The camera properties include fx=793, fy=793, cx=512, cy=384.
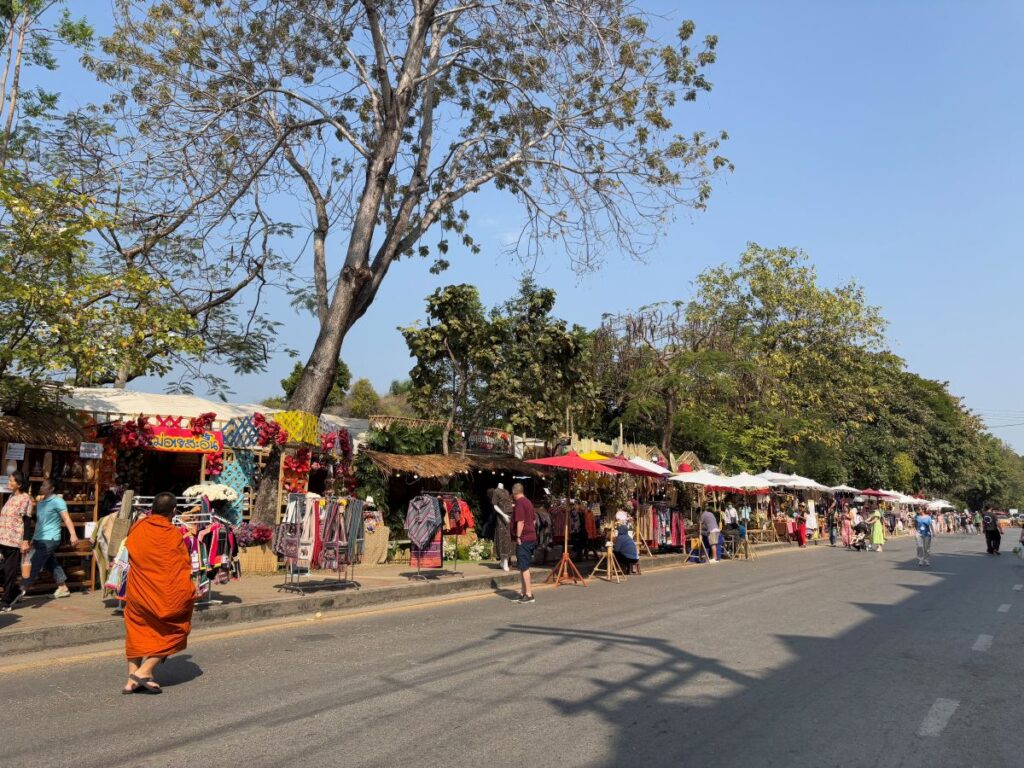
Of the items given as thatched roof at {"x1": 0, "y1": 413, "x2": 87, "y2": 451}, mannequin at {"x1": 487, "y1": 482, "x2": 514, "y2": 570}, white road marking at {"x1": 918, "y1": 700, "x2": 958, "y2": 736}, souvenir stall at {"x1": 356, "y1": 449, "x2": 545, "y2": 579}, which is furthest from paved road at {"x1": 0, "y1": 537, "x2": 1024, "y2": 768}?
mannequin at {"x1": 487, "y1": 482, "x2": 514, "y2": 570}

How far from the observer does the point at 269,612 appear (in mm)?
10805

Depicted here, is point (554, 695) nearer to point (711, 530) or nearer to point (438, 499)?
point (438, 499)

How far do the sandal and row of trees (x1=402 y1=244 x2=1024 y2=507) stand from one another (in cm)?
1434

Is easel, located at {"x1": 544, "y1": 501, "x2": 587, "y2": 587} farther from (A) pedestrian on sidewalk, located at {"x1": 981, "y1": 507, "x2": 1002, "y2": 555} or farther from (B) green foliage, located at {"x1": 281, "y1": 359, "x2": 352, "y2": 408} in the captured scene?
(B) green foliage, located at {"x1": 281, "y1": 359, "x2": 352, "y2": 408}

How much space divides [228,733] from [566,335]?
669 inches

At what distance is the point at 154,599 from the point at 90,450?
6.13 metres

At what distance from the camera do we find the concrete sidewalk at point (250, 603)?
862cm

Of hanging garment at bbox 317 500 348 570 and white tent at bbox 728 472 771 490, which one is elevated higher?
white tent at bbox 728 472 771 490

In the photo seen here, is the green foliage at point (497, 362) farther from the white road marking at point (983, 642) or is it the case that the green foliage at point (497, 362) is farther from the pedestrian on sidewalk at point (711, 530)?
the white road marking at point (983, 642)

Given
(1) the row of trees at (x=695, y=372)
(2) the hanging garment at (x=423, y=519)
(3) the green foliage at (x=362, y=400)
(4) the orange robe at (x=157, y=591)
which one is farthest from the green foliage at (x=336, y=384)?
(4) the orange robe at (x=157, y=591)

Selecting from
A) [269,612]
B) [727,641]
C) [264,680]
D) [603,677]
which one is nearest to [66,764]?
[264,680]

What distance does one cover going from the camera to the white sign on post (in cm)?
Answer: 1165

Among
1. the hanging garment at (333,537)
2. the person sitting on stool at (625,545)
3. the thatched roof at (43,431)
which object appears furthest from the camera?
the person sitting on stool at (625,545)

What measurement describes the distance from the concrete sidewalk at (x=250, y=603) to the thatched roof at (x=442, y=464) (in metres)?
2.23
